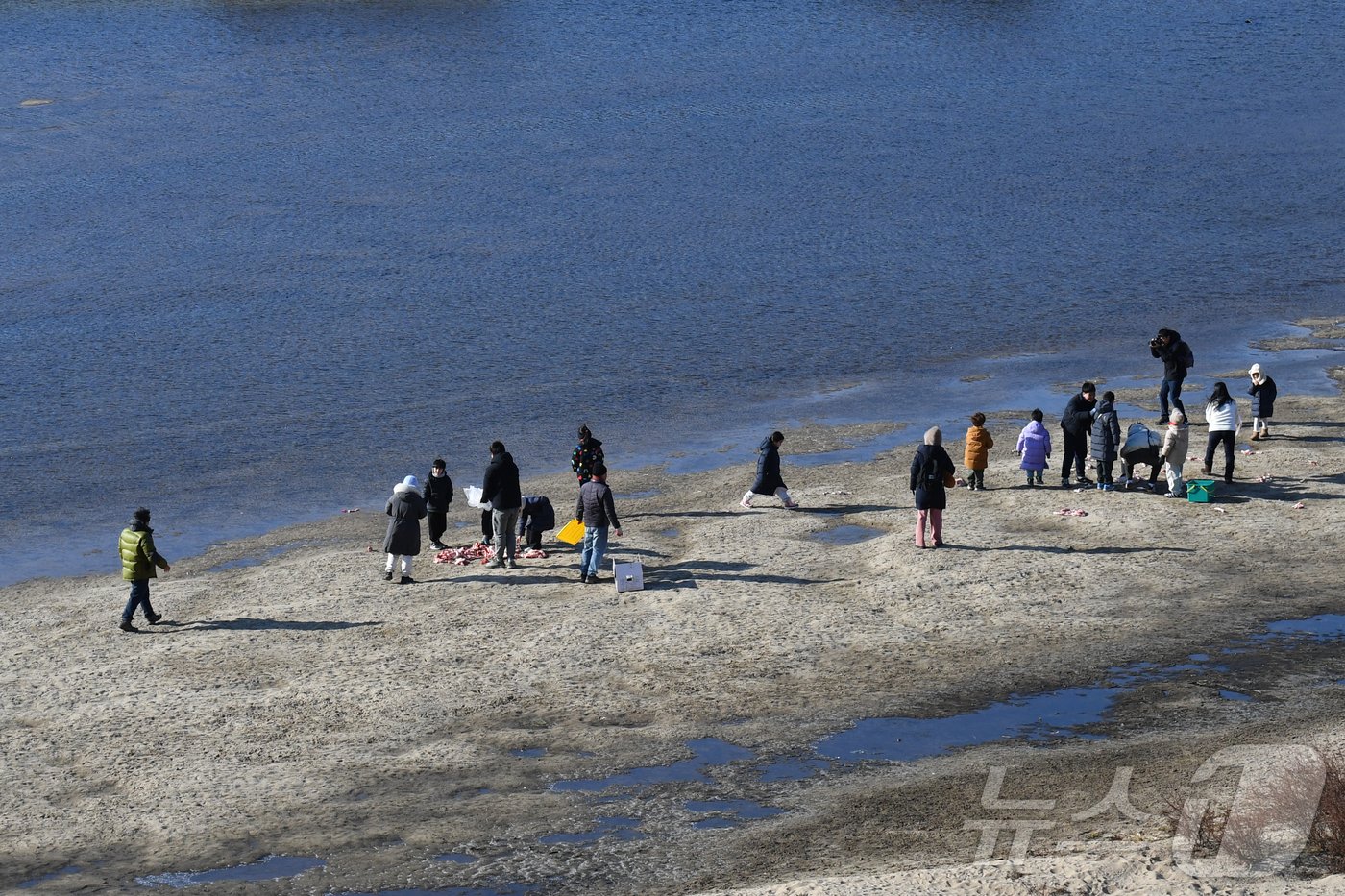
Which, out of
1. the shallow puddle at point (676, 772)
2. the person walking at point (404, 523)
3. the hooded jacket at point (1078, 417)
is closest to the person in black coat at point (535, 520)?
the person walking at point (404, 523)

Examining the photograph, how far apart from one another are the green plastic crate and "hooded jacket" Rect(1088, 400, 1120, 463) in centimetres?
123

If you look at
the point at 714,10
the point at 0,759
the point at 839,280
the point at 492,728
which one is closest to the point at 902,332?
the point at 839,280

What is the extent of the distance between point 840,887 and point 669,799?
262cm

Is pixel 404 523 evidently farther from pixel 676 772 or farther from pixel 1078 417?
pixel 1078 417

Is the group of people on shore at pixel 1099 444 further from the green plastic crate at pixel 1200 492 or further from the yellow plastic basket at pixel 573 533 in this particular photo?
the yellow plastic basket at pixel 573 533

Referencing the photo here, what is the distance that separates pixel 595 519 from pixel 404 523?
2534 millimetres

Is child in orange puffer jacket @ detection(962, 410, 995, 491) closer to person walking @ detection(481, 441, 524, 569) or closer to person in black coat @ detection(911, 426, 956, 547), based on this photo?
person in black coat @ detection(911, 426, 956, 547)

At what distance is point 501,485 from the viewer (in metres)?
21.4

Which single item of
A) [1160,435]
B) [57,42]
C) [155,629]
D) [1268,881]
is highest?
[57,42]

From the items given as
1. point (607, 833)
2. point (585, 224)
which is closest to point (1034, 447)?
point (607, 833)

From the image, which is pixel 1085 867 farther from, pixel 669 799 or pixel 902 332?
pixel 902 332

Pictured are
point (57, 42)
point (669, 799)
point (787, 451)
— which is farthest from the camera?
point (57, 42)

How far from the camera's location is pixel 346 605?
Answer: 20359mm

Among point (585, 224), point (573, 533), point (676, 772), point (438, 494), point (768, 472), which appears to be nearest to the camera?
point (676, 772)
